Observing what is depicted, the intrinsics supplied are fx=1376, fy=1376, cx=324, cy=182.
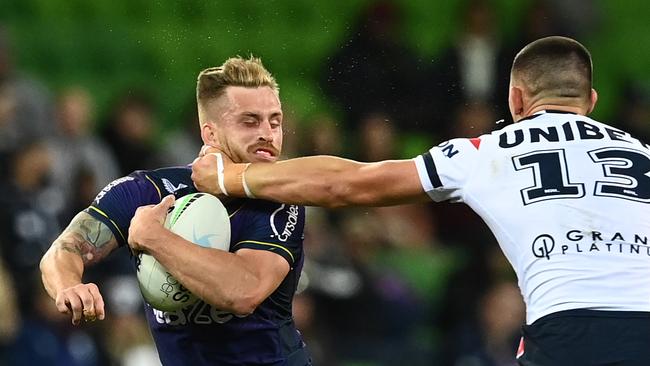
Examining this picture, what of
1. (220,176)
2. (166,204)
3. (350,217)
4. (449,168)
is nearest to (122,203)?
(166,204)

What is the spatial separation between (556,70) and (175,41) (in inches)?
286

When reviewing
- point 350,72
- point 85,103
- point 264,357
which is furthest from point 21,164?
point 264,357

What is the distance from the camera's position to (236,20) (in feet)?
41.2

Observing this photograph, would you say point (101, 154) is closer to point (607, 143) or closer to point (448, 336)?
point (448, 336)

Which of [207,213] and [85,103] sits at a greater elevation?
[85,103]

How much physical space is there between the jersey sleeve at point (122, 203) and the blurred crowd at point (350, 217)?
13.6 feet

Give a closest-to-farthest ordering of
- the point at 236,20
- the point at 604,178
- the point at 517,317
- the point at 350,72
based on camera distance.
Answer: the point at 604,178
the point at 517,317
the point at 350,72
the point at 236,20

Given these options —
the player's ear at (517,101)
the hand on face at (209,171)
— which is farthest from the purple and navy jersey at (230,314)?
the player's ear at (517,101)

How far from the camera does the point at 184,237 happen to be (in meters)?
5.24

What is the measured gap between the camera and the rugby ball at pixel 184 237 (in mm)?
5207

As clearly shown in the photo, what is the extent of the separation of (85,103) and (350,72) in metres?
2.21

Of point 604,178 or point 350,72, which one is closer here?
point 604,178

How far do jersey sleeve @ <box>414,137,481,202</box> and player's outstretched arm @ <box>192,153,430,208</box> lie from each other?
8 centimetres

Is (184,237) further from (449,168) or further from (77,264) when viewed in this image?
(449,168)
